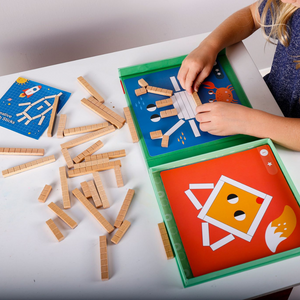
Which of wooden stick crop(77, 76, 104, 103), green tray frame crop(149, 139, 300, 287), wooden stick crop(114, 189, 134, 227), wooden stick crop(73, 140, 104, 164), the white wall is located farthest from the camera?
the white wall

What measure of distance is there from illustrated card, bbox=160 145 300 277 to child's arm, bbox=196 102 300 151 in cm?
5

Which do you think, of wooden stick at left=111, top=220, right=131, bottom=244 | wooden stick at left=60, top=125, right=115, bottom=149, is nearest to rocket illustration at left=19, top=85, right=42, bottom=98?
wooden stick at left=60, top=125, right=115, bottom=149

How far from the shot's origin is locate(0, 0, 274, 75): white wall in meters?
1.26

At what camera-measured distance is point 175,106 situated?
0.90 meters

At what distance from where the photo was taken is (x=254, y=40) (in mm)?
1855

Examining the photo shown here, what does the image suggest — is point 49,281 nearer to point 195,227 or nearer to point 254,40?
point 195,227

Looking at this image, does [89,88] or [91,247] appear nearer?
[91,247]

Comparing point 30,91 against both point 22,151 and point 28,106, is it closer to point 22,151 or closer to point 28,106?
point 28,106

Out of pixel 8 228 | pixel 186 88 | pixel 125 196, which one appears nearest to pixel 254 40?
pixel 186 88

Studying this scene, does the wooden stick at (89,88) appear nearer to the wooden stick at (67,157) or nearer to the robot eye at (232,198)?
the wooden stick at (67,157)

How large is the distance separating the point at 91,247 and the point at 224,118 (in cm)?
50

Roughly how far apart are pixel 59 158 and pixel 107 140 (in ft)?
0.51

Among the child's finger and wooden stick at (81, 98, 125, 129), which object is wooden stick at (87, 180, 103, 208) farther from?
the child's finger

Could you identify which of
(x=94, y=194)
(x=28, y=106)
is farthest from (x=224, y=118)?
(x=28, y=106)
